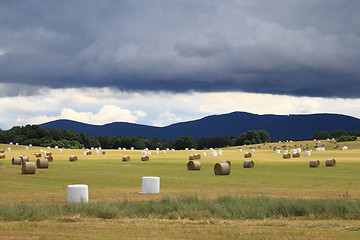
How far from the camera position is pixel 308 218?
2142 centimetres

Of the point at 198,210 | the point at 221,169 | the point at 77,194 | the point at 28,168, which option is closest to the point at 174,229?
the point at 198,210

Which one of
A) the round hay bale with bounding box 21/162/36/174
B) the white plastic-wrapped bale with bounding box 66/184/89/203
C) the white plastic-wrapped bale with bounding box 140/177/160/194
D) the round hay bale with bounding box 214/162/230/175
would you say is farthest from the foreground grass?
the round hay bale with bounding box 21/162/36/174

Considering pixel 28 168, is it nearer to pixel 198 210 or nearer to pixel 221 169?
pixel 221 169

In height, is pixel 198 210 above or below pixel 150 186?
below

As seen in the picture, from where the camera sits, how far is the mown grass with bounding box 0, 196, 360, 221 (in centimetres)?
2059

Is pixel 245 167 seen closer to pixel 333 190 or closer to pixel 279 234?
pixel 333 190

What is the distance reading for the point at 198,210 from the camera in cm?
2181

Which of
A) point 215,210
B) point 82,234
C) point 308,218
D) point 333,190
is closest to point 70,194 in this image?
point 215,210

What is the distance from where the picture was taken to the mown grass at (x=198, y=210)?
2059 centimetres

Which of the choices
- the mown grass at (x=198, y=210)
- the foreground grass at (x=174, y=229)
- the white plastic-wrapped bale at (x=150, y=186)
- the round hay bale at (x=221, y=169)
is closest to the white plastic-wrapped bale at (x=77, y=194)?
the mown grass at (x=198, y=210)

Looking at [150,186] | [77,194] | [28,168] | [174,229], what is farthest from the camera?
[28,168]

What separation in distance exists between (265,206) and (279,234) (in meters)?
6.26

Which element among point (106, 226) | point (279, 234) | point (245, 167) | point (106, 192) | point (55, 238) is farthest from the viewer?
point (245, 167)

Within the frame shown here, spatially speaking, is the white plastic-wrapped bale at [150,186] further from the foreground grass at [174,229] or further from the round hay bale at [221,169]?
the round hay bale at [221,169]
